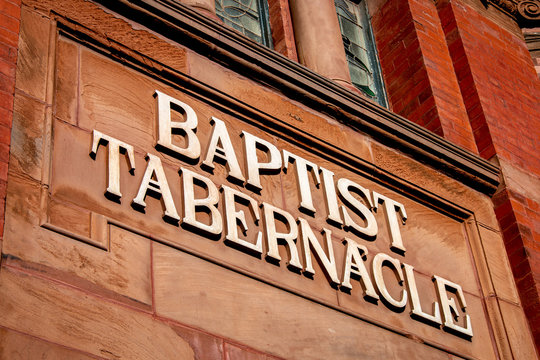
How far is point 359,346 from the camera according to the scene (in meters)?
5.64

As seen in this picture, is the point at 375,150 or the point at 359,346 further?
the point at 375,150

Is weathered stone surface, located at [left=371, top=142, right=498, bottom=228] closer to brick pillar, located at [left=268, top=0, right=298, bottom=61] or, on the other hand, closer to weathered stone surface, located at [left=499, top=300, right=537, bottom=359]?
weathered stone surface, located at [left=499, top=300, right=537, bottom=359]

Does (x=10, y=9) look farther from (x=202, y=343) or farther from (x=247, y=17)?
(x=247, y=17)

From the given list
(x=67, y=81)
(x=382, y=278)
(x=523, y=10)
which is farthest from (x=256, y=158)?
(x=523, y=10)

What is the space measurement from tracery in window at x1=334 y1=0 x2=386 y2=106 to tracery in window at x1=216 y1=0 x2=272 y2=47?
0.81 m

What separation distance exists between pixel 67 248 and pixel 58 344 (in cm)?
53

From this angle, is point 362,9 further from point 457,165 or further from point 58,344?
point 58,344

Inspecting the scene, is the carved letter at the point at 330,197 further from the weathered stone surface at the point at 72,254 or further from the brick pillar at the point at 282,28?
the brick pillar at the point at 282,28

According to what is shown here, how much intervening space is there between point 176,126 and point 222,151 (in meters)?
0.32

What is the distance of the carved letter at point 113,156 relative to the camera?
16.5 ft

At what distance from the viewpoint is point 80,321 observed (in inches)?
173

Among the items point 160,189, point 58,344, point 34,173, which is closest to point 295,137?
point 160,189

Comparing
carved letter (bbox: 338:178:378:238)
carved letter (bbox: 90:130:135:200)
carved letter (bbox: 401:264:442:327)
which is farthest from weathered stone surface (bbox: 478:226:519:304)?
carved letter (bbox: 90:130:135:200)

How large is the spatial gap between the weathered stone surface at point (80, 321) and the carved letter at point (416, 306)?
1922 mm
